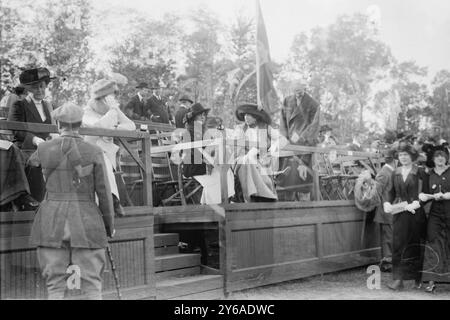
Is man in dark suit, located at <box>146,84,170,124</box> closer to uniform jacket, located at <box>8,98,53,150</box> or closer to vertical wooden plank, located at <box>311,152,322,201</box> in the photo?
vertical wooden plank, located at <box>311,152,322,201</box>

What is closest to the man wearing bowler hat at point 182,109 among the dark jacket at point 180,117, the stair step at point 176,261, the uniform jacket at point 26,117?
the dark jacket at point 180,117

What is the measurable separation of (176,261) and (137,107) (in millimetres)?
2797

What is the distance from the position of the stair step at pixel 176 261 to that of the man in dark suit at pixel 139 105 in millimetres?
2222

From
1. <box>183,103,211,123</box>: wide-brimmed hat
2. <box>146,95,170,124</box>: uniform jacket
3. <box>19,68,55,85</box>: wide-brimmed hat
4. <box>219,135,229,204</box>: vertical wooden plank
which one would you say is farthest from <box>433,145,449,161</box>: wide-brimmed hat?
<box>19,68,55,85</box>: wide-brimmed hat

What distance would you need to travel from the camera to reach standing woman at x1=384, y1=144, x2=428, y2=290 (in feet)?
22.2

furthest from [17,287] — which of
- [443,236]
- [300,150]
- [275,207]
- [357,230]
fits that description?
[357,230]

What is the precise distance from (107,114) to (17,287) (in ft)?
6.08

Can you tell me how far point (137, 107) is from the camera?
26.2 ft

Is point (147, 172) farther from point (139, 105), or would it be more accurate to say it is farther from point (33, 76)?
point (139, 105)

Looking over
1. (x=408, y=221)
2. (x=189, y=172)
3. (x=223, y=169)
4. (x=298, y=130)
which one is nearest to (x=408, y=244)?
(x=408, y=221)

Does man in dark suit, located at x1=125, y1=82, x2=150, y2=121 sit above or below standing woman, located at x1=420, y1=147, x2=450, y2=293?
above

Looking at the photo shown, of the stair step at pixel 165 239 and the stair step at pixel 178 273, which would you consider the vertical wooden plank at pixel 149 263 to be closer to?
the stair step at pixel 178 273

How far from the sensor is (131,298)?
5043 millimetres

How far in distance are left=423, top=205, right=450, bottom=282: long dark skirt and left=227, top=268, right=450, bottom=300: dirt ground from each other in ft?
0.70
